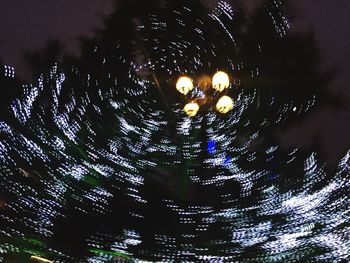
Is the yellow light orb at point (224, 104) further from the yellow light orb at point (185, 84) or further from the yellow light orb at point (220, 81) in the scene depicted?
the yellow light orb at point (185, 84)

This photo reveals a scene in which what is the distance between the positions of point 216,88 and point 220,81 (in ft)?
0.40

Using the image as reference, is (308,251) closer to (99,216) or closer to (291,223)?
(291,223)

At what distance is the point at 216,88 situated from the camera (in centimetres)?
551

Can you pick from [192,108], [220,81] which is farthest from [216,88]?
[192,108]

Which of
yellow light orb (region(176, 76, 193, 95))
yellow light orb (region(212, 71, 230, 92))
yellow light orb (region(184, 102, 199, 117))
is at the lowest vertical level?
yellow light orb (region(184, 102, 199, 117))

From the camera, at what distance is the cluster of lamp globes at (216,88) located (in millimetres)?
5445

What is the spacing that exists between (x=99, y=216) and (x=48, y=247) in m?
1.65

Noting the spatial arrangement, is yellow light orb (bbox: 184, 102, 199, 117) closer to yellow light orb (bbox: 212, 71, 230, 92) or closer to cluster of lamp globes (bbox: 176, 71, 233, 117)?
cluster of lamp globes (bbox: 176, 71, 233, 117)

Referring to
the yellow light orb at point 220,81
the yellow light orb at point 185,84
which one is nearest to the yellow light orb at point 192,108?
the yellow light orb at point 185,84

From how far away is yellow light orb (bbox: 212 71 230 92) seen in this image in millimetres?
5427

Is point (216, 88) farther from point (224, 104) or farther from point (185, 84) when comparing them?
point (185, 84)

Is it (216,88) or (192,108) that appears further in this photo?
(192,108)

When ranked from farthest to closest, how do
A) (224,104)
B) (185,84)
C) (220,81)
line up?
1. (185,84)
2. (224,104)
3. (220,81)

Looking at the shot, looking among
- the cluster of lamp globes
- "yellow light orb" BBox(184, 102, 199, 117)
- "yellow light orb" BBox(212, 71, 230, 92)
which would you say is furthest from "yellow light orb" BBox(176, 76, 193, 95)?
"yellow light orb" BBox(212, 71, 230, 92)
